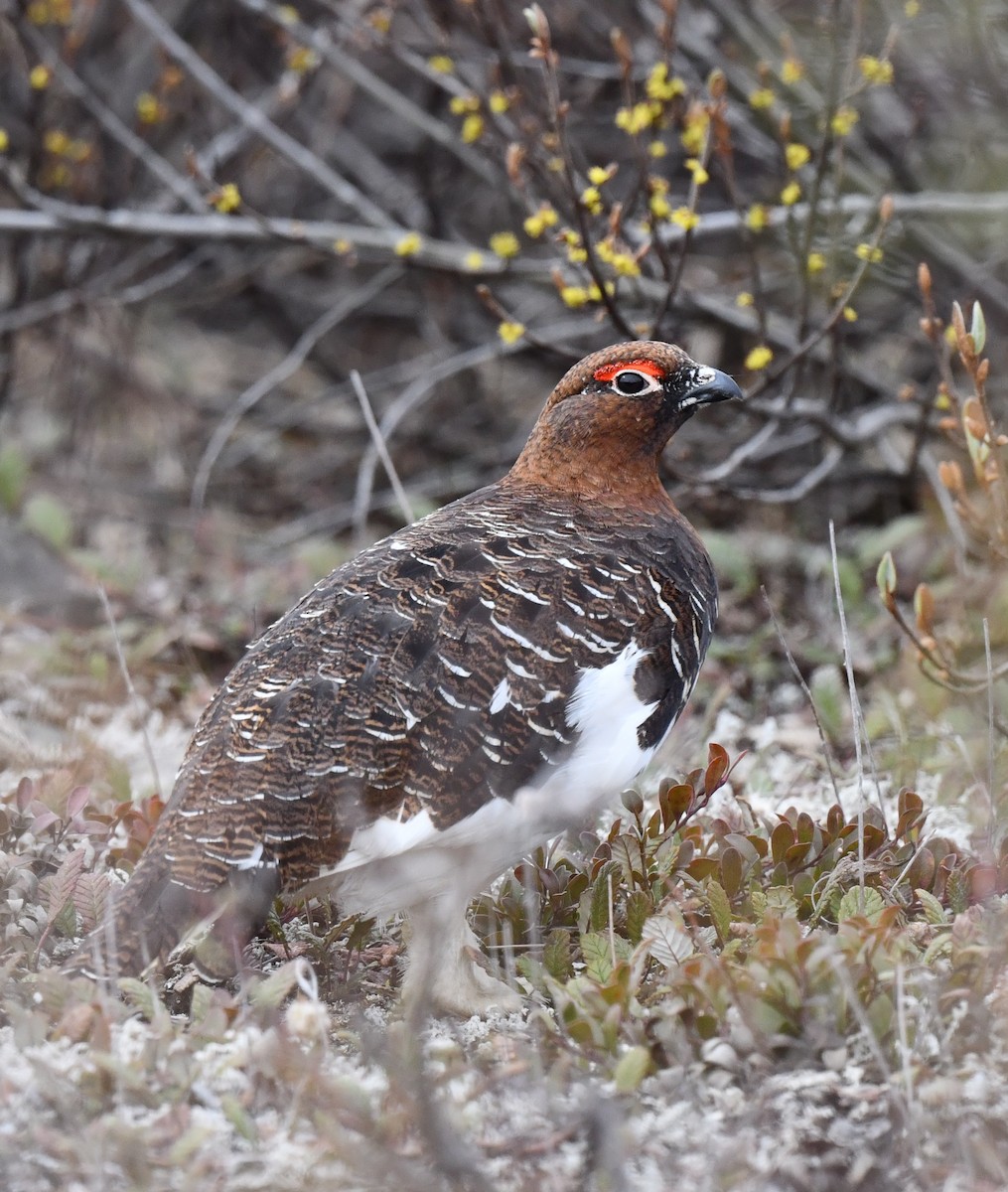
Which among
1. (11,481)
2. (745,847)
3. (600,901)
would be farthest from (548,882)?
(11,481)

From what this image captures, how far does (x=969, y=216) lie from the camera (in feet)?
18.6

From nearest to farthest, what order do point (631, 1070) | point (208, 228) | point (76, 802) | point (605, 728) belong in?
1. point (631, 1070)
2. point (605, 728)
3. point (76, 802)
4. point (208, 228)

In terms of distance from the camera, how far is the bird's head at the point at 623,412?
13.9 ft

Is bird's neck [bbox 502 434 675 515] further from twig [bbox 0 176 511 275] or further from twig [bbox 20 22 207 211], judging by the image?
twig [bbox 20 22 207 211]

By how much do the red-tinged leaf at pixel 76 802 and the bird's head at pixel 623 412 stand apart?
1.64 m

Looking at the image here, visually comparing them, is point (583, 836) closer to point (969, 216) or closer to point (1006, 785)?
point (1006, 785)

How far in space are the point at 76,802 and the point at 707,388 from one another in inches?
87.4

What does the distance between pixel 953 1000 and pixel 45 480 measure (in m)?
6.72

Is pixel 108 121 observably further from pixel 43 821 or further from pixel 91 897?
pixel 91 897

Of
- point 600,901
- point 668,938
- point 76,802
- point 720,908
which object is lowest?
point 668,938

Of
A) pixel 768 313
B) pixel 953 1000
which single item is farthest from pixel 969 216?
pixel 953 1000

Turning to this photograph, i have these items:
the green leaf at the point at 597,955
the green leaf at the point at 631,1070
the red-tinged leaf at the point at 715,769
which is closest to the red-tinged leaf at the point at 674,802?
the red-tinged leaf at the point at 715,769

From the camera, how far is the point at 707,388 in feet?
13.9

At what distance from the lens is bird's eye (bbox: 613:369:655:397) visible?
167 inches
